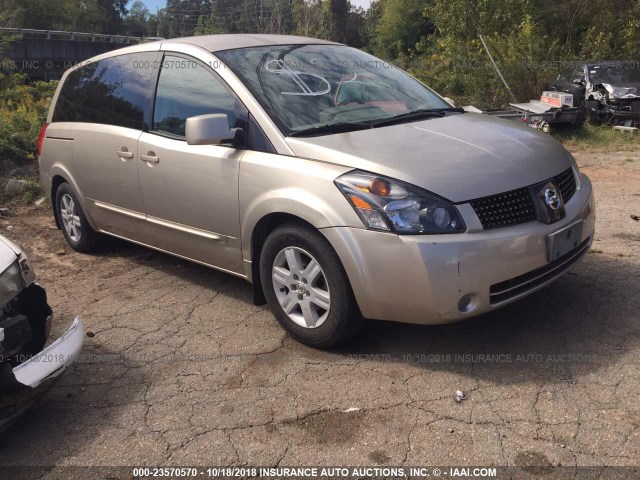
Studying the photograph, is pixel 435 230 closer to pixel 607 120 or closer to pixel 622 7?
pixel 607 120

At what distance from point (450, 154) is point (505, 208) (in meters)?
0.44

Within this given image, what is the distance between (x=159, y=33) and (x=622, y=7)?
67129mm

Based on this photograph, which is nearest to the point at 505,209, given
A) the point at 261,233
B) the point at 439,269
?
the point at 439,269

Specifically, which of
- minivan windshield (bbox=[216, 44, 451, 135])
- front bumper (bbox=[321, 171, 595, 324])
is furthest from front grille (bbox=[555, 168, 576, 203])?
minivan windshield (bbox=[216, 44, 451, 135])

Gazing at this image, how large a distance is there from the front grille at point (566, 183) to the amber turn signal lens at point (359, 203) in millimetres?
1195

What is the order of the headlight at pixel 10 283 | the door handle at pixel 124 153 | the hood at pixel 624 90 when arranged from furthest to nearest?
the hood at pixel 624 90, the door handle at pixel 124 153, the headlight at pixel 10 283

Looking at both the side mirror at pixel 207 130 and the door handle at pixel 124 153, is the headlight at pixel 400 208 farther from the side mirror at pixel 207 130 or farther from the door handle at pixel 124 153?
the door handle at pixel 124 153

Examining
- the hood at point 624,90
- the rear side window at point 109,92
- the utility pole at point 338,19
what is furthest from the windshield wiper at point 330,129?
the utility pole at point 338,19

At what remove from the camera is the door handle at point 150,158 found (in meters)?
4.59

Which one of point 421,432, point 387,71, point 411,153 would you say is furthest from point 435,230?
point 387,71

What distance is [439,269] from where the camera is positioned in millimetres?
3232

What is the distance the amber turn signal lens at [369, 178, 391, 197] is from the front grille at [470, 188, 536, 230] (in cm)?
44

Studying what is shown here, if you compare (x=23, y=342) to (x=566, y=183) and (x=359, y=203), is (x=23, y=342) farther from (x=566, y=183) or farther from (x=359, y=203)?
(x=566, y=183)

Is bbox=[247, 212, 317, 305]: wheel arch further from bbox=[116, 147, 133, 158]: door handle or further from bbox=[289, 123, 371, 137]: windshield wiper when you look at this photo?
bbox=[116, 147, 133, 158]: door handle
